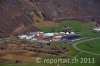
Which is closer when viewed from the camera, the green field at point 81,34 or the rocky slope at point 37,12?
the green field at point 81,34

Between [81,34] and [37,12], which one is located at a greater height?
[37,12]

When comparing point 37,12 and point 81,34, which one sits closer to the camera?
point 81,34

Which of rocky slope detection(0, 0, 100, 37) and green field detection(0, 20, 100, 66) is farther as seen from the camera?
rocky slope detection(0, 0, 100, 37)

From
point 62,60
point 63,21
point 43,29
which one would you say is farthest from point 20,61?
point 63,21

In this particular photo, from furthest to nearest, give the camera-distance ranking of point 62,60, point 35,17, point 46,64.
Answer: point 35,17
point 62,60
point 46,64

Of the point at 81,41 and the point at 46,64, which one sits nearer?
the point at 46,64

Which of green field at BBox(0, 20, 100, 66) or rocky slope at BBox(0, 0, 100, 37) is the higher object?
rocky slope at BBox(0, 0, 100, 37)

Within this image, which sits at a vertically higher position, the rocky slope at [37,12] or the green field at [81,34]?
the rocky slope at [37,12]

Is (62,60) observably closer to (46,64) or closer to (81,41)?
(46,64)
